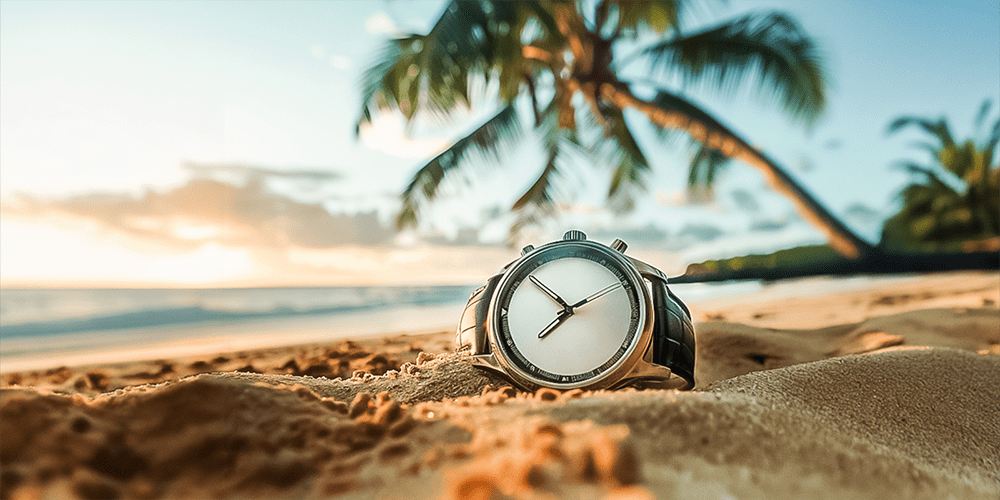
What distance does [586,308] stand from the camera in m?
1.06

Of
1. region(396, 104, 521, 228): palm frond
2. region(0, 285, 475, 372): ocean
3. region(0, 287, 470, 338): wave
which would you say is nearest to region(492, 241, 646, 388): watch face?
region(0, 285, 475, 372): ocean

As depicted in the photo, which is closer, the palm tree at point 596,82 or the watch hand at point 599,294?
the watch hand at point 599,294

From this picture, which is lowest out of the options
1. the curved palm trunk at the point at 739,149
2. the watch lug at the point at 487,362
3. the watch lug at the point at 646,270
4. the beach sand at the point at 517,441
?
the beach sand at the point at 517,441

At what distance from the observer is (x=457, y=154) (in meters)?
4.96

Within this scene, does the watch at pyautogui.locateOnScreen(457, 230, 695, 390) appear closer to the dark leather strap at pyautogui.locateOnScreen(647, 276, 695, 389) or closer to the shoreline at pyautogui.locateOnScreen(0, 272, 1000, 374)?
the dark leather strap at pyautogui.locateOnScreen(647, 276, 695, 389)

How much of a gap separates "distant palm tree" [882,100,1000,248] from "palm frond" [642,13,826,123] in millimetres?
7032

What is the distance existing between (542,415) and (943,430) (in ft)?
2.86

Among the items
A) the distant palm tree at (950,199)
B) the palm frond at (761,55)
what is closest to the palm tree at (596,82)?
the palm frond at (761,55)

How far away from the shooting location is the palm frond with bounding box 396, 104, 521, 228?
4938 millimetres

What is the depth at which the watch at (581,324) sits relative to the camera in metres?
1.03

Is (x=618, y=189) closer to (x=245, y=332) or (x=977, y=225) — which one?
(x=245, y=332)

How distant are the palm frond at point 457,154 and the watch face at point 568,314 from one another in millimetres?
3932

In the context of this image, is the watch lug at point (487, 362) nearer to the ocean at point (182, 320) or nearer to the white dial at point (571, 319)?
the white dial at point (571, 319)

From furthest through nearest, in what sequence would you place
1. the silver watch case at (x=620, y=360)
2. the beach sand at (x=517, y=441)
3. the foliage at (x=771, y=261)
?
the foliage at (x=771, y=261) → the silver watch case at (x=620, y=360) → the beach sand at (x=517, y=441)
